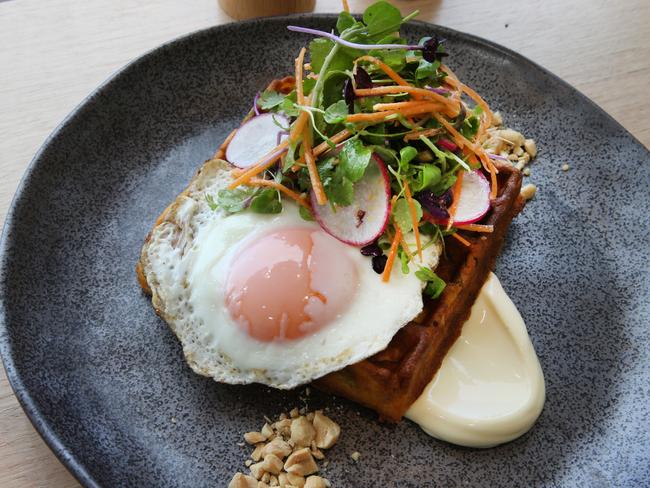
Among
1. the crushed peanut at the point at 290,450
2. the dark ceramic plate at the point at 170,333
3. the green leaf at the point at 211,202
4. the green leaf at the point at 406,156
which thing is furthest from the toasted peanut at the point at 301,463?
the green leaf at the point at 406,156

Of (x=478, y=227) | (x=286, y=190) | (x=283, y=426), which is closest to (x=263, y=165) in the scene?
(x=286, y=190)

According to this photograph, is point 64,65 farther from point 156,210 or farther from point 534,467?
point 534,467

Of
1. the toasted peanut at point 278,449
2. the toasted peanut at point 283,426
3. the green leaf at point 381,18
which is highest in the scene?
the green leaf at point 381,18

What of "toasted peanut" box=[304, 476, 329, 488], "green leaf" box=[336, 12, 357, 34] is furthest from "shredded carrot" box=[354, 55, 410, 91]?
"toasted peanut" box=[304, 476, 329, 488]

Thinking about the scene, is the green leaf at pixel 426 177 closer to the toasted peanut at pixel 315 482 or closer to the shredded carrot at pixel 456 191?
the shredded carrot at pixel 456 191

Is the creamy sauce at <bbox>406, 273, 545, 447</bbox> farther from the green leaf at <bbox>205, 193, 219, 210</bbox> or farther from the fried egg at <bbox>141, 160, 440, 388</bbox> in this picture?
the green leaf at <bbox>205, 193, 219, 210</bbox>
